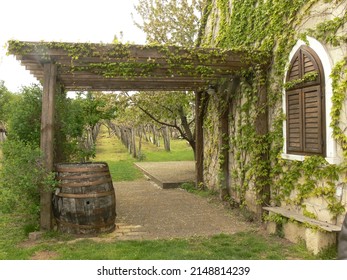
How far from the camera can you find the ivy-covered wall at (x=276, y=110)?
4273mm

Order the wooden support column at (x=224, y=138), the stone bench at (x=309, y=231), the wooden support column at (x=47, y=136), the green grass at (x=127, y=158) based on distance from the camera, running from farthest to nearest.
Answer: the green grass at (x=127, y=158), the wooden support column at (x=224, y=138), the wooden support column at (x=47, y=136), the stone bench at (x=309, y=231)

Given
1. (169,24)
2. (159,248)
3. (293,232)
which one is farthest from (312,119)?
(169,24)

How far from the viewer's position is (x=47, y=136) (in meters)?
5.46

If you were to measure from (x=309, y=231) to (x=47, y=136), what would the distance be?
4.26 metres

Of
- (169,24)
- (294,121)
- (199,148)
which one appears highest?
(169,24)

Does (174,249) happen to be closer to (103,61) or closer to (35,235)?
(35,235)

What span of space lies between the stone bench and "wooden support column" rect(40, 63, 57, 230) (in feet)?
12.2

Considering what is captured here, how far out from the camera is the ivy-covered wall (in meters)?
4.27

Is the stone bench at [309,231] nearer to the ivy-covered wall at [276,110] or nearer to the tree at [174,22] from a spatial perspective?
the ivy-covered wall at [276,110]

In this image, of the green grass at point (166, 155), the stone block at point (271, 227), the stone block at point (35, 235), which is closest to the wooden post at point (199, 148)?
the stone block at point (271, 227)

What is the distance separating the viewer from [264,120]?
6.07m

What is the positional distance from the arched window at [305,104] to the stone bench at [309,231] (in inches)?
37.3

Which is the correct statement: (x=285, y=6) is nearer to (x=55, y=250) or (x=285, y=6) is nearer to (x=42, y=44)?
(x=42, y=44)

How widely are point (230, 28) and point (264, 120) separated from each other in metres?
2.60
